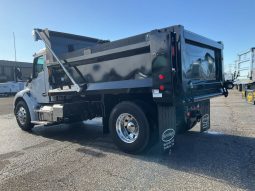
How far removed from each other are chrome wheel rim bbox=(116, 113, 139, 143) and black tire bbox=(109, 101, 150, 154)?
6cm

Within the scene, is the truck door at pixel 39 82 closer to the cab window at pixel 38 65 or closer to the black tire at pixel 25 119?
the cab window at pixel 38 65

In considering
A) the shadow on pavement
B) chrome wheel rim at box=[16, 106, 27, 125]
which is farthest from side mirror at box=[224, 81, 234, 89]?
chrome wheel rim at box=[16, 106, 27, 125]

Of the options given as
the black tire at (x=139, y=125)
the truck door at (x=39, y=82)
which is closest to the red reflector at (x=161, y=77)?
the black tire at (x=139, y=125)

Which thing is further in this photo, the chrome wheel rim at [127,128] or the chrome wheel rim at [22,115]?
the chrome wheel rim at [22,115]

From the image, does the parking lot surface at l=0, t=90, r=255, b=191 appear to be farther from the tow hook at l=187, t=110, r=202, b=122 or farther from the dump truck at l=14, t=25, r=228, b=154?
the tow hook at l=187, t=110, r=202, b=122

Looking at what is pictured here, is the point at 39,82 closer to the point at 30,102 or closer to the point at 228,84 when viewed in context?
the point at 30,102

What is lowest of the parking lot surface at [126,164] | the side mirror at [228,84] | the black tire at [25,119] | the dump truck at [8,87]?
the parking lot surface at [126,164]

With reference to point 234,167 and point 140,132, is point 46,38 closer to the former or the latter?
point 140,132

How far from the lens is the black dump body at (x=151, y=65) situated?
195 inches

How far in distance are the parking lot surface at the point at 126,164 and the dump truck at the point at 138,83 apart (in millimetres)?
461

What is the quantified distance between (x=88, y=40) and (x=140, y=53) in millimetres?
3756

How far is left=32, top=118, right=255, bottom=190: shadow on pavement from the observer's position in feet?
14.6

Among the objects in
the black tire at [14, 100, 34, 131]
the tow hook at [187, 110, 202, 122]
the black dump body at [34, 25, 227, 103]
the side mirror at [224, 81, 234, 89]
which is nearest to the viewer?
the black dump body at [34, 25, 227, 103]

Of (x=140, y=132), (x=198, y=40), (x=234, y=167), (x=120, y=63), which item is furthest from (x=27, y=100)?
(x=234, y=167)
